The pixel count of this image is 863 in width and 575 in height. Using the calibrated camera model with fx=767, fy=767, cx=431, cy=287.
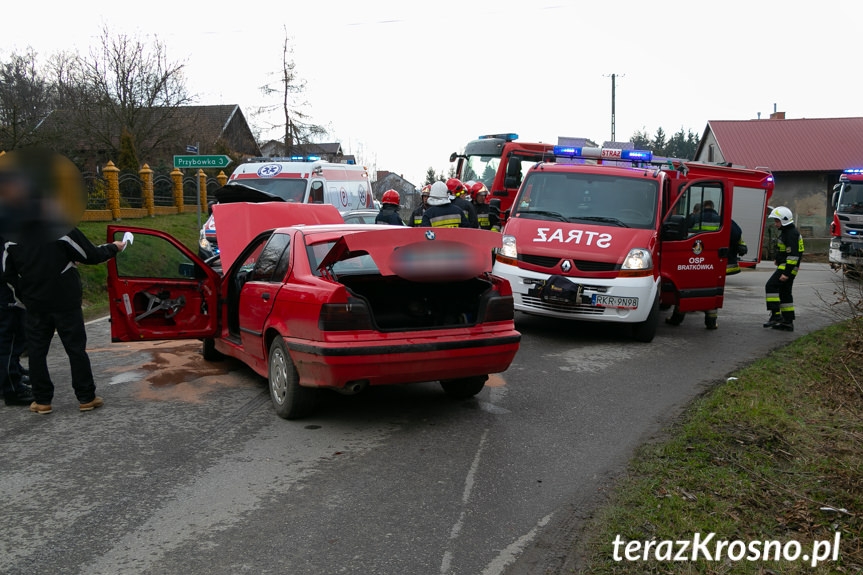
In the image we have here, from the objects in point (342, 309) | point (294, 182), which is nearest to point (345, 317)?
point (342, 309)

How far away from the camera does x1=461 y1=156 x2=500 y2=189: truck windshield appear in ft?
63.8

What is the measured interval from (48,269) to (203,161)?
37.6 ft

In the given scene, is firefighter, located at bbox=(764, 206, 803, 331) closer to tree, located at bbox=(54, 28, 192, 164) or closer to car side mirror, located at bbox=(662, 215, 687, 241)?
car side mirror, located at bbox=(662, 215, 687, 241)

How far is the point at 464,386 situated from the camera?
6.89 metres

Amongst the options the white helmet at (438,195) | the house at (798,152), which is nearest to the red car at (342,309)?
the white helmet at (438,195)

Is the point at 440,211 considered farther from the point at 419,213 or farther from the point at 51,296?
the point at 51,296

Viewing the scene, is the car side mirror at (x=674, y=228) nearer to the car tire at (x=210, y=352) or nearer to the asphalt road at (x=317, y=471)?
the asphalt road at (x=317, y=471)

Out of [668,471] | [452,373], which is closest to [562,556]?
[668,471]

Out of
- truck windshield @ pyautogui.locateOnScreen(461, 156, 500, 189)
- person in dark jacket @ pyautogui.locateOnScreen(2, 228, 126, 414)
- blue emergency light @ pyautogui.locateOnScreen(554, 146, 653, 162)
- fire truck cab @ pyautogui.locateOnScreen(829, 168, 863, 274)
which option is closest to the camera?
person in dark jacket @ pyautogui.locateOnScreen(2, 228, 126, 414)

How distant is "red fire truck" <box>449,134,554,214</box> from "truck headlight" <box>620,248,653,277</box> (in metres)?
7.36

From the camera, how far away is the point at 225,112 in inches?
2442

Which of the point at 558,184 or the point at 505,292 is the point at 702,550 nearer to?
the point at 505,292

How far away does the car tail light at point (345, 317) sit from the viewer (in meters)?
5.68

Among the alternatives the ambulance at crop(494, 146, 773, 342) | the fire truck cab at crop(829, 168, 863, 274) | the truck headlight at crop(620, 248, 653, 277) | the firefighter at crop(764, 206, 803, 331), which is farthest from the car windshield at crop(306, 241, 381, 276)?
the fire truck cab at crop(829, 168, 863, 274)
